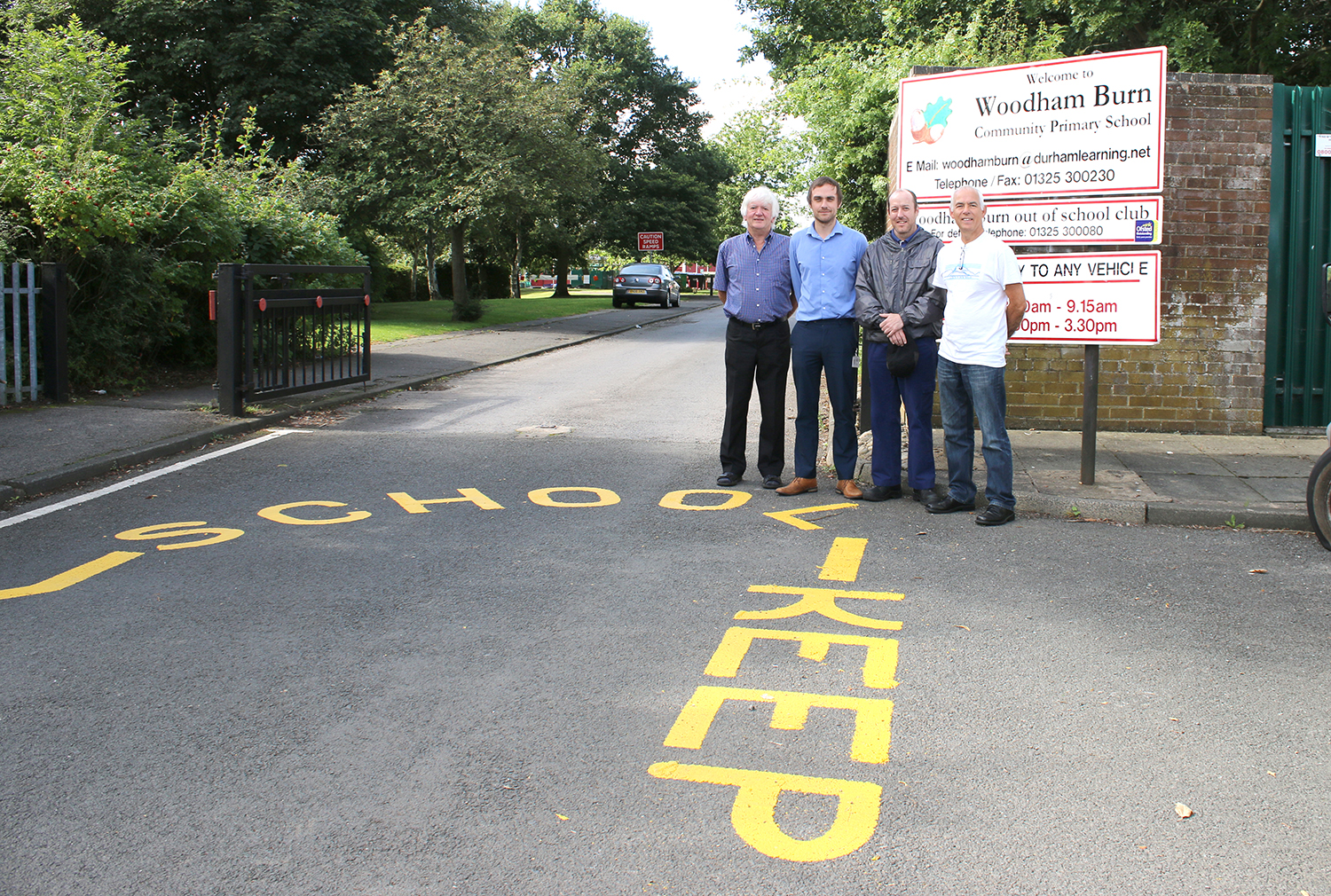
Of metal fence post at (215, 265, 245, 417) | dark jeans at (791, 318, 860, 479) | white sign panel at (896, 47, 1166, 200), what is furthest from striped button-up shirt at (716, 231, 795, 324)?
metal fence post at (215, 265, 245, 417)

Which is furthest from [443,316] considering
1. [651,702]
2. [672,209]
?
[672,209]

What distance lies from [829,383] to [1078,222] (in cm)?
216

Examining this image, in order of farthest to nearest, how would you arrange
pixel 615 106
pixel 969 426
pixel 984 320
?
1. pixel 615 106
2. pixel 969 426
3. pixel 984 320

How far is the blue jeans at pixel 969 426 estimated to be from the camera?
6.78 m

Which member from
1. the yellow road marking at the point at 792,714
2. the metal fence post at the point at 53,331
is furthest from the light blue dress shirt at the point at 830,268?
the metal fence post at the point at 53,331

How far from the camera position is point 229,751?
11.4 ft

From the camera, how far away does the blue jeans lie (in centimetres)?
678

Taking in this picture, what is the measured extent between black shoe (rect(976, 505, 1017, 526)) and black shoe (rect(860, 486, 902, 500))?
75cm

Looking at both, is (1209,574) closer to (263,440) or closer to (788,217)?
(263,440)

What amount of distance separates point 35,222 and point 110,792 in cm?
972

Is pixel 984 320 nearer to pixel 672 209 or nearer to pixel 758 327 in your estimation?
pixel 758 327

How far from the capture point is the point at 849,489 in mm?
7426

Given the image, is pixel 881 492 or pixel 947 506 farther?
pixel 881 492

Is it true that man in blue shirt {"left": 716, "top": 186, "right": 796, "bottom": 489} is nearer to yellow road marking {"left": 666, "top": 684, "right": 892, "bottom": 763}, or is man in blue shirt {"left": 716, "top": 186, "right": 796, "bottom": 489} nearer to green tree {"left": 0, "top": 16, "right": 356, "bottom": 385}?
yellow road marking {"left": 666, "top": 684, "right": 892, "bottom": 763}
